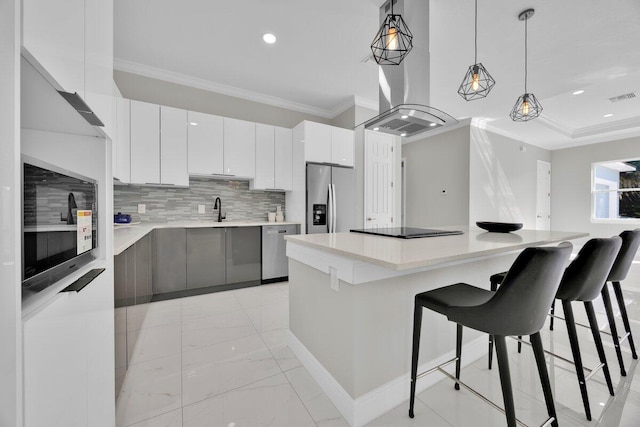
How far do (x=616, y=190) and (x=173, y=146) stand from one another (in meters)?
9.07

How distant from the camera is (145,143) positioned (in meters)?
3.04

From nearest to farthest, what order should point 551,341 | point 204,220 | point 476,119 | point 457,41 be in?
point 551,341 → point 457,41 → point 204,220 → point 476,119

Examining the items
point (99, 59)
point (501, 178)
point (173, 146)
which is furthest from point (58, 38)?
point (501, 178)

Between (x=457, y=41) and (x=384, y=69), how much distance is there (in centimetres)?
115

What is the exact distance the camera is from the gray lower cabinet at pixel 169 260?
294 cm

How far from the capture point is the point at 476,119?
505cm

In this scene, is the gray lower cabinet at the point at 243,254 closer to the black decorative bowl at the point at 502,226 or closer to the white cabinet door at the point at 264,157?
the white cabinet door at the point at 264,157

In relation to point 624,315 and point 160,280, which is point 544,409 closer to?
point 624,315

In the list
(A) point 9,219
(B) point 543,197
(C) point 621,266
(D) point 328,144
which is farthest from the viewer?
(B) point 543,197

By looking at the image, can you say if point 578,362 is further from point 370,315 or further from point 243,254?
point 243,254

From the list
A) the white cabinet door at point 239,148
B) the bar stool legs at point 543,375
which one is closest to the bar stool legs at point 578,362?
the bar stool legs at point 543,375

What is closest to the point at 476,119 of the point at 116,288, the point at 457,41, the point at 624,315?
the point at 457,41

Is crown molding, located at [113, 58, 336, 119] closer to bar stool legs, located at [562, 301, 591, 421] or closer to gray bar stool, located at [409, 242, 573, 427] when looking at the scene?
gray bar stool, located at [409, 242, 573, 427]

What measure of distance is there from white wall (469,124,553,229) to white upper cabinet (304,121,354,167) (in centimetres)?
267
